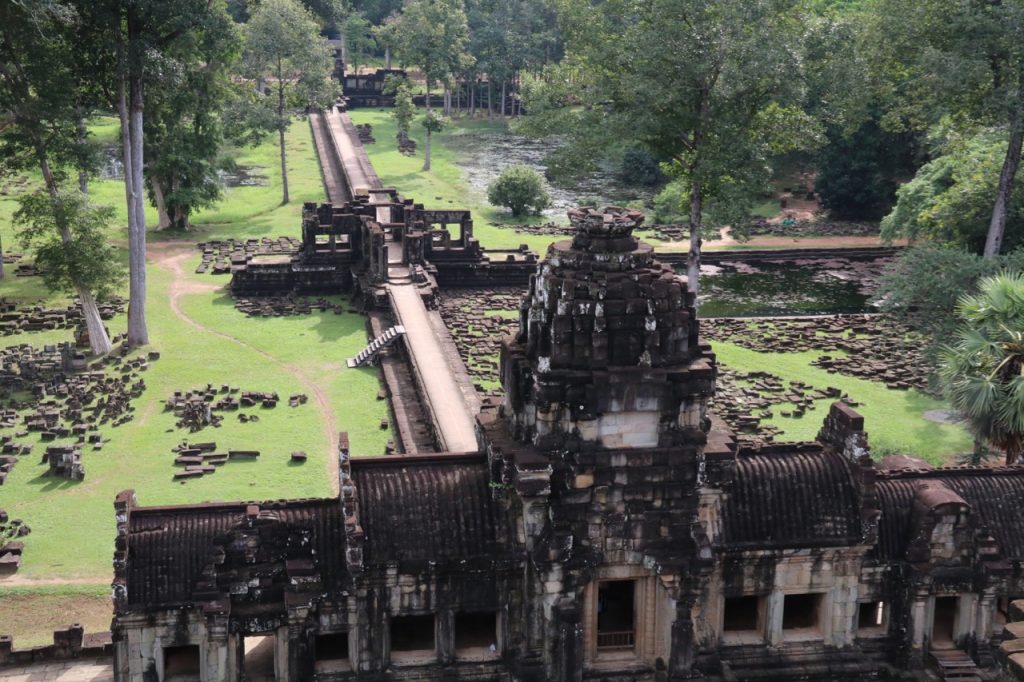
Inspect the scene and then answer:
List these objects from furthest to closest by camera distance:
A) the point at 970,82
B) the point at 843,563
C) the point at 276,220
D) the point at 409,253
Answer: the point at 276,220 → the point at 409,253 → the point at 970,82 → the point at 843,563

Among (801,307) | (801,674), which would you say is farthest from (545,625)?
(801,307)

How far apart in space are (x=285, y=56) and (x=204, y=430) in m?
44.2

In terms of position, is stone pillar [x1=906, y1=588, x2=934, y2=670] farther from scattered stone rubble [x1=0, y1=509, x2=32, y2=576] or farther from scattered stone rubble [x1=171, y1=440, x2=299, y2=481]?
scattered stone rubble [x1=0, y1=509, x2=32, y2=576]

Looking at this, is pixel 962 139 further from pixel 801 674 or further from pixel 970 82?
pixel 801 674

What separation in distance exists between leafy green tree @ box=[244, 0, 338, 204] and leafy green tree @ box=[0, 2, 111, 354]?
3005cm

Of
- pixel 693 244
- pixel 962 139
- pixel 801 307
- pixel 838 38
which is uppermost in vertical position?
pixel 838 38

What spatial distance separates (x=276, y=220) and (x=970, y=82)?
41.0 metres

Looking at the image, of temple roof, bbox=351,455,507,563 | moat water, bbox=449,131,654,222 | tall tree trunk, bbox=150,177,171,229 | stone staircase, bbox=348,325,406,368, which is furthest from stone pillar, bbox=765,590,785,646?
moat water, bbox=449,131,654,222

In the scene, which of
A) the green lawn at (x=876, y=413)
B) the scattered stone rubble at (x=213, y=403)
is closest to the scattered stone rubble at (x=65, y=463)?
the scattered stone rubble at (x=213, y=403)

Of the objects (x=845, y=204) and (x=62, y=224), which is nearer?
(x=62, y=224)

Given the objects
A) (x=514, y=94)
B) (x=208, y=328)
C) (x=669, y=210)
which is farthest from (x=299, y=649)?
(x=514, y=94)

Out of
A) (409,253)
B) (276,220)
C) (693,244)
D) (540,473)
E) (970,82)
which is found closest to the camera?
(540,473)

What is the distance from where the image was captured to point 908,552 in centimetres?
2116

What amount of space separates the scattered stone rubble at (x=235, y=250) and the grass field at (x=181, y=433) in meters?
0.86
